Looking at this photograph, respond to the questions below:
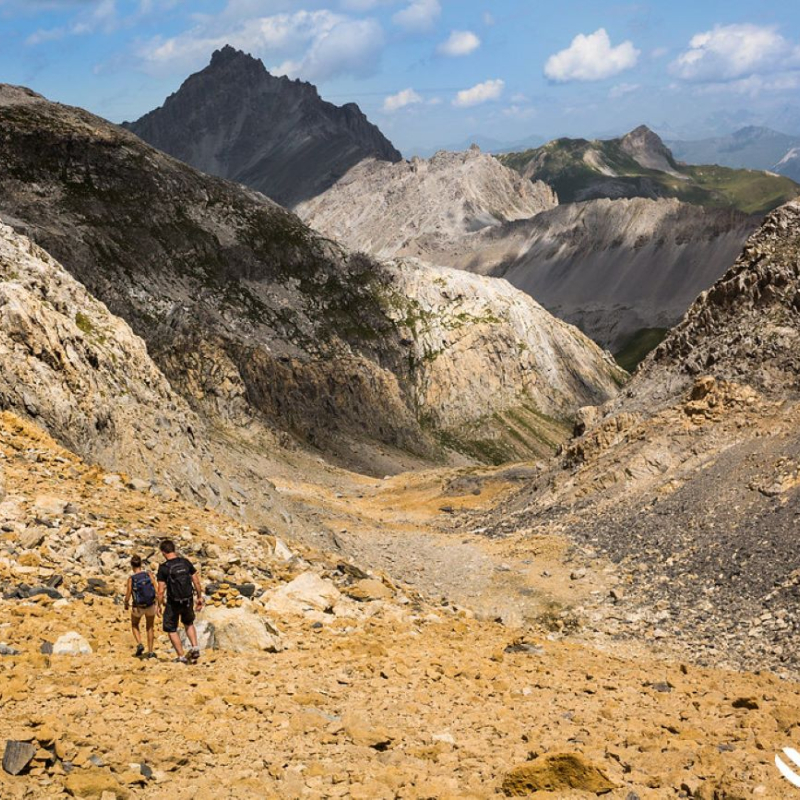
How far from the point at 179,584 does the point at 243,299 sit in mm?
82220

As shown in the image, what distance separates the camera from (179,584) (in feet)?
47.1

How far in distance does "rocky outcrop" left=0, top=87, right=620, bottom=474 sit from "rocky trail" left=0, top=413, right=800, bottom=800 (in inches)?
2344

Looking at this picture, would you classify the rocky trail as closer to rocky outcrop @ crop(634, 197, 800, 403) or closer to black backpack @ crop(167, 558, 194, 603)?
black backpack @ crop(167, 558, 194, 603)

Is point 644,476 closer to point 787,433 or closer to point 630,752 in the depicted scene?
point 787,433

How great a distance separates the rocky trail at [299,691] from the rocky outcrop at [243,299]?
2344 inches

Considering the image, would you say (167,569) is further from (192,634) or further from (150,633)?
(192,634)

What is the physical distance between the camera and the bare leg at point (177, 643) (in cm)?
1400

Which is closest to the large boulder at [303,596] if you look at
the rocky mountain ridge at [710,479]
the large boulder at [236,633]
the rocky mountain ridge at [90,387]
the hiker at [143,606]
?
the large boulder at [236,633]

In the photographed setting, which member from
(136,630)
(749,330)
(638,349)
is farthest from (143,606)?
(638,349)

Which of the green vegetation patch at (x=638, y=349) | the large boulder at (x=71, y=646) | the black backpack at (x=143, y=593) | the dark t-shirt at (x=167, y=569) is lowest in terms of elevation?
the green vegetation patch at (x=638, y=349)

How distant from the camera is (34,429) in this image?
22719 mm

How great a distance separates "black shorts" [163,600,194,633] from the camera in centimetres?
1425

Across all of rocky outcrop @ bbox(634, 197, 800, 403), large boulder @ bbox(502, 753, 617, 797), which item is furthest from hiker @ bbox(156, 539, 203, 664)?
rocky outcrop @ bbox(634, 197, 800, 403)

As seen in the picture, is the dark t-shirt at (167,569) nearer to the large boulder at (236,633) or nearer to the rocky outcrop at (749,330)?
the large boulder at (236,633)
